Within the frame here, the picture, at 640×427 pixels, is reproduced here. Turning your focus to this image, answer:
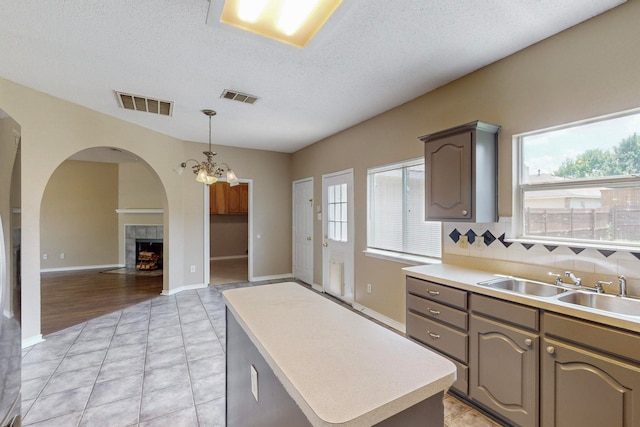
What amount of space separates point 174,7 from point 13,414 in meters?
2.16

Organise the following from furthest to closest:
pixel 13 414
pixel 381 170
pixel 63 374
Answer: pixel 381 170, pixel 63 374, pixel 13 414

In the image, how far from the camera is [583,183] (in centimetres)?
200

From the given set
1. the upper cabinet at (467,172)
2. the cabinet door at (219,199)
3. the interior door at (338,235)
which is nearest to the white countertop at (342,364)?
the upper cabinet at (467,172)

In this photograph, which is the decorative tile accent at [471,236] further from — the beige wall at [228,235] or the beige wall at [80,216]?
the beige wall at [80,216]

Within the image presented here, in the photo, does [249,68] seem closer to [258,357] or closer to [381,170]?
[381,170]

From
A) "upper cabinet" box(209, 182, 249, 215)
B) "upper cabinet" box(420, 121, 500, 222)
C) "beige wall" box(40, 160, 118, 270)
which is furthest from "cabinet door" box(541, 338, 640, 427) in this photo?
"beige wall" box(40, 160, 118, 270)

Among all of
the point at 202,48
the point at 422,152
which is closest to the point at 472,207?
the point at 422,152

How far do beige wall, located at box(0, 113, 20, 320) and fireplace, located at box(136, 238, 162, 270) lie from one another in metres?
6.53

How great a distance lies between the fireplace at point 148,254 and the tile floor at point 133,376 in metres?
3.28

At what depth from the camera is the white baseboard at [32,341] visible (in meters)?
2.86

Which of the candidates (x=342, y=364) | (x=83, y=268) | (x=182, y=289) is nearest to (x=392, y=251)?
(x=342, y=364)

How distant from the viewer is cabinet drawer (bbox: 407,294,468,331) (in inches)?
81.3

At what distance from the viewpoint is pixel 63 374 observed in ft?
8.07

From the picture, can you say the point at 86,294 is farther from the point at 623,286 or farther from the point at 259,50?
the point at 623,286
